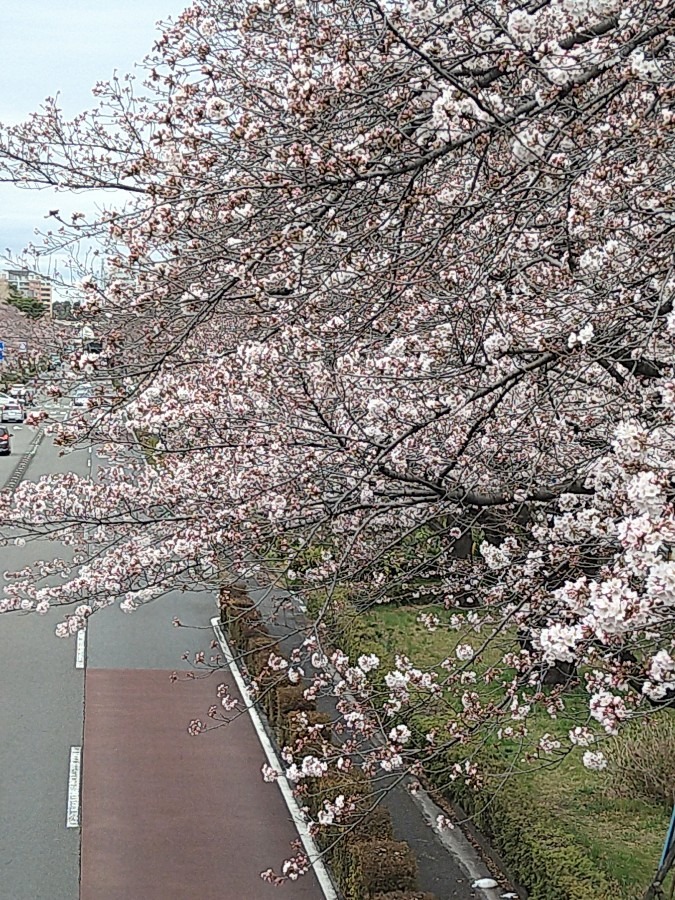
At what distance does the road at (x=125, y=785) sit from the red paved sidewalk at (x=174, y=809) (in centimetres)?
1

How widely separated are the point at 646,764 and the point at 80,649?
7.81 meters

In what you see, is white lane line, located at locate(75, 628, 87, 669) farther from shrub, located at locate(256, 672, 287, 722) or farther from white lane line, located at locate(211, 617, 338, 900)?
shrub, located at locate(256, 672, 287, 722)

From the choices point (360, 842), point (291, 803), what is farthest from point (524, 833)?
point (291, 803)

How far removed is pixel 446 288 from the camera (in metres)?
4.64

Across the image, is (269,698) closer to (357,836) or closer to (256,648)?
(256,648)

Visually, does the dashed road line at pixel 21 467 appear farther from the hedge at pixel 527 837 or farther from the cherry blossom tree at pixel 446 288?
the cherry blossom tree at pixel 446 288

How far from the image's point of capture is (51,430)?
15.4 ft

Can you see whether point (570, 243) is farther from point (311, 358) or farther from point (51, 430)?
point (51, 430)

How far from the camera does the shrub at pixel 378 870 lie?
587 centimetres

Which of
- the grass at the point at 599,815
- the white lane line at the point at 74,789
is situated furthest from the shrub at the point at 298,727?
the white lane line at the point at 74,789

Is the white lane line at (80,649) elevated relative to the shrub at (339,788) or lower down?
elevated

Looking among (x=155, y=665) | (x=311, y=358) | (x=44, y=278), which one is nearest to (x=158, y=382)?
(x=44, y=278)

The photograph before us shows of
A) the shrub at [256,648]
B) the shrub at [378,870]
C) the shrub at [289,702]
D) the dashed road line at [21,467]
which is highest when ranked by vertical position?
the dashed road line at [21,467]

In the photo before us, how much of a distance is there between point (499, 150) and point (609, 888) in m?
4.24
